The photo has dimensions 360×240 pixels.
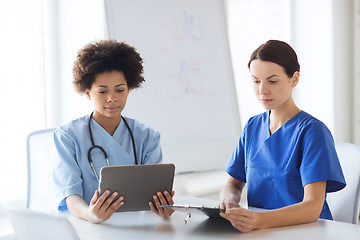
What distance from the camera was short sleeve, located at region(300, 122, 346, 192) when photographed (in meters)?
1.35

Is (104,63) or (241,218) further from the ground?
(104,63)

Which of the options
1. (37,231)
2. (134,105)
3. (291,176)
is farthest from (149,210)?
(134,105)

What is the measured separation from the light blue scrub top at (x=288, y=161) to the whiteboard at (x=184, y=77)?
720 mm

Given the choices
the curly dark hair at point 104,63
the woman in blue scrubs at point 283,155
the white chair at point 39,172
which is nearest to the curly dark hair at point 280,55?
the woman in blue scrubs at point 283,155

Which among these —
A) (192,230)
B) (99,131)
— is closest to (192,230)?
(192,230)

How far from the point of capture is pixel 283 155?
58.2 inches

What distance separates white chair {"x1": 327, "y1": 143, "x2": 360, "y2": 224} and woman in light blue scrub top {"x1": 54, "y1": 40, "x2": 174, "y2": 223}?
2.13 feet

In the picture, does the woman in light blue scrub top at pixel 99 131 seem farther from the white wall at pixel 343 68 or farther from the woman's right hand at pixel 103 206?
the white wall at pixel 343 68

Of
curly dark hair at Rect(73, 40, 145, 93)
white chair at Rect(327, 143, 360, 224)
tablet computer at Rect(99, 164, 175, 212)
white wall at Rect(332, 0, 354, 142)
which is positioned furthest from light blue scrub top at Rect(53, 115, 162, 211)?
white wall at Rect(332, 0, 354, 142)

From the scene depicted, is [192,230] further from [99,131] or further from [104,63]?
[104,63]

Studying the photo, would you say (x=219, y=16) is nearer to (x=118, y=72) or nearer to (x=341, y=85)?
(x=118, y=72)

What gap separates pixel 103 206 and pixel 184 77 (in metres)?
1.24

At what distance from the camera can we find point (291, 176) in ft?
4.77

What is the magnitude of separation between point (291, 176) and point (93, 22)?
1434 millimetres
